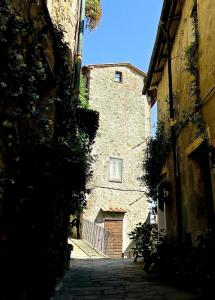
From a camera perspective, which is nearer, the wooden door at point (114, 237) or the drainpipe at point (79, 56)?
the drainpipe at point (79, 56)

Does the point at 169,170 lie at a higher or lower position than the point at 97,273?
higher

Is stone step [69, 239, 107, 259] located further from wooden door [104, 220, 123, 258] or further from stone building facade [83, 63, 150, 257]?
stone building facade [83, 63, 150, 257]

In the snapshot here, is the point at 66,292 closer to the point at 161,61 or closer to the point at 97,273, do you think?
the point at 97,273

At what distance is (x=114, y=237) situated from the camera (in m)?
19.5

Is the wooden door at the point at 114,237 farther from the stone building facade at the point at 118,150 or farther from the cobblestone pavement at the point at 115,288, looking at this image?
the cobblestone pavement at the point at 115,288

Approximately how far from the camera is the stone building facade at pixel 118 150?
64.8ft

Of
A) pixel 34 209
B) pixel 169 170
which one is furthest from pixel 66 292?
pixel 169 170

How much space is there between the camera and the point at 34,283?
3621 mm

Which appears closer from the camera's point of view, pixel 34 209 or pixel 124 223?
pixel 34 209

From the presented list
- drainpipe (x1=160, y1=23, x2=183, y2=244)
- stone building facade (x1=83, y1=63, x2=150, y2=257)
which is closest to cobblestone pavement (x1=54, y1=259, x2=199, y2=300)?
drainpipe (x1=160, y1=23, x2=183, y2=244)

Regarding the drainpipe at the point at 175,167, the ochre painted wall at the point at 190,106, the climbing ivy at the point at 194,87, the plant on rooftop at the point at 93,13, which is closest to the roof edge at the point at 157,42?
the drainpipe at the point at 175,167

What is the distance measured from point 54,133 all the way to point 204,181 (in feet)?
10.1

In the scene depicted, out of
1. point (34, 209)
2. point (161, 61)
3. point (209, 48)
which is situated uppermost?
point (161, 61)

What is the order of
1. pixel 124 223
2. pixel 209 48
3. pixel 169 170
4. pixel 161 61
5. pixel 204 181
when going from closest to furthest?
pixel 209 48, pixel 204 181, pixel 169 170, pixel 161 61, pixel 124 223
